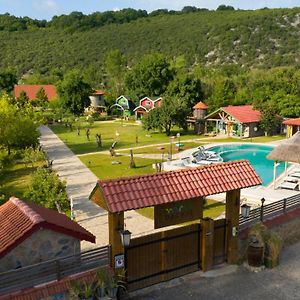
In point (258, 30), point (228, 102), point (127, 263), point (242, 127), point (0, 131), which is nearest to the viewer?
point (127, 263)

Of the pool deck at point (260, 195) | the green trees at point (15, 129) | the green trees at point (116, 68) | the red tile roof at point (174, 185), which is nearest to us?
the red tile roof at point (174, 185)

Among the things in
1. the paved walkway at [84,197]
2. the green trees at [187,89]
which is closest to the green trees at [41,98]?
the green trees at [187,89]

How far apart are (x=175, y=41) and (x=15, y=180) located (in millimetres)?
105313

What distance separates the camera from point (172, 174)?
11.1m

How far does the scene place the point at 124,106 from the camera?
69.1m

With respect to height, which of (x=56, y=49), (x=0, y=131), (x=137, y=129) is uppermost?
(x=56, y=49)

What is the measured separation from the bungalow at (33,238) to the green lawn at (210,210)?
811cm

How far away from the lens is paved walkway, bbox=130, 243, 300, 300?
1073 cm

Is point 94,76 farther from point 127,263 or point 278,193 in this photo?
point 127,263

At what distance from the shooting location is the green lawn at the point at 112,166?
1050 inches

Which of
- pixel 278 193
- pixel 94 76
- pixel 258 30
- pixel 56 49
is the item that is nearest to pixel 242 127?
pixel 278 193

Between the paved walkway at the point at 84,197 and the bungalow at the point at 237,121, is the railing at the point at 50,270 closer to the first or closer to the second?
the paved walkway at the point at 84,197

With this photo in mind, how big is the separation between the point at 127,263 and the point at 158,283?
1.22 meters

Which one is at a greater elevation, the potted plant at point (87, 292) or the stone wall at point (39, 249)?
the stone wall at point (39, 249)
